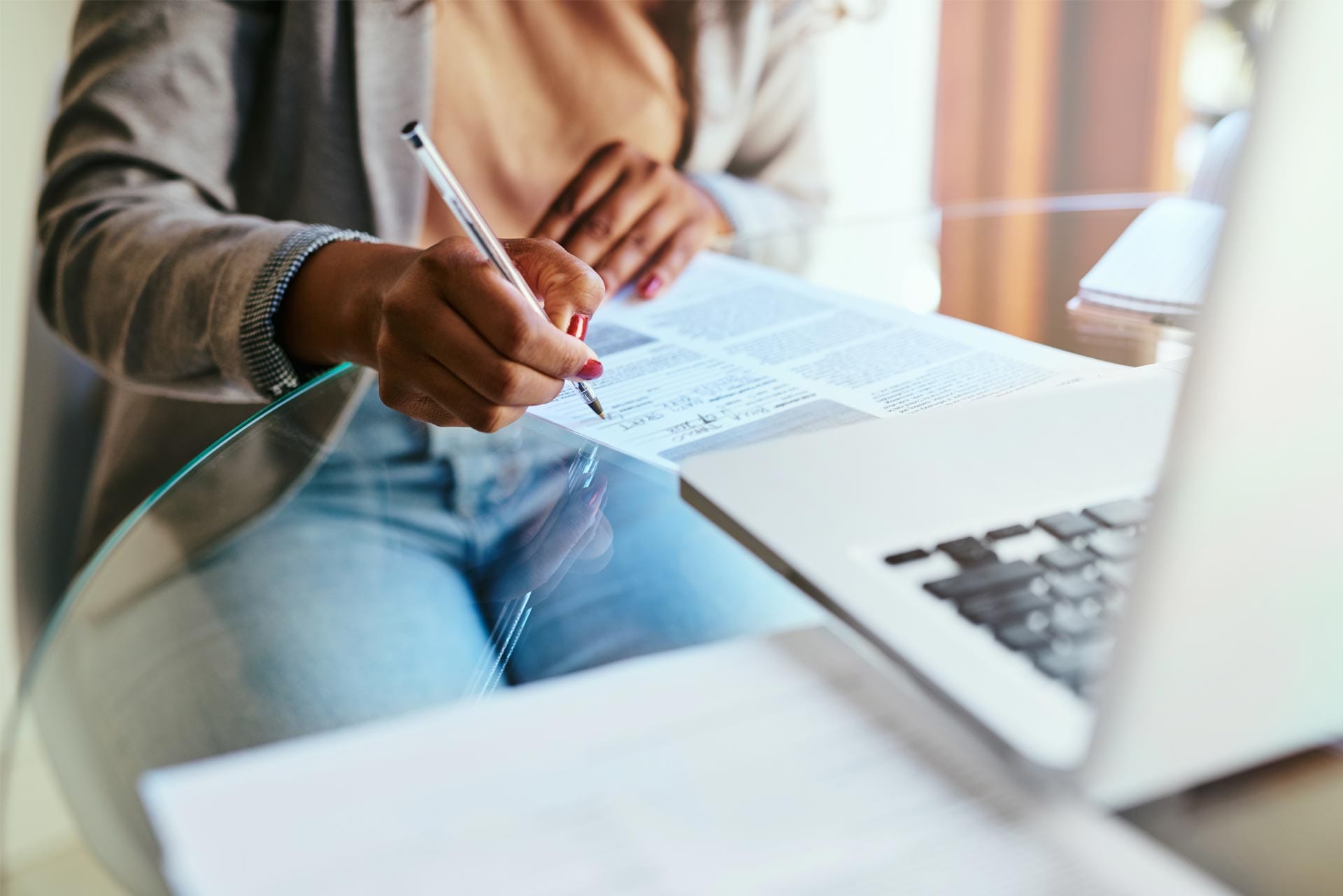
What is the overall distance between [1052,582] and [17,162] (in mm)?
887

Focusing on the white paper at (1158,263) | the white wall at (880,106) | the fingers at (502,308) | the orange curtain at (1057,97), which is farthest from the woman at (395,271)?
the orange curtain at (1057,97)

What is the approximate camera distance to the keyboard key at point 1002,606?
26cm

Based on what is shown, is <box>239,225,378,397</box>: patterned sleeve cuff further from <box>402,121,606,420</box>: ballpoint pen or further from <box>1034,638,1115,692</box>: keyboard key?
<box>1034,638,1115,692</box>: keyboard key

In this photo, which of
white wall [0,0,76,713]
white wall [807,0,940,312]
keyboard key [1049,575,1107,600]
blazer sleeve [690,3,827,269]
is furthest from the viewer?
white wall [807,0,940,312]

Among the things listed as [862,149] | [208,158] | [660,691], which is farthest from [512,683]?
[862,149]

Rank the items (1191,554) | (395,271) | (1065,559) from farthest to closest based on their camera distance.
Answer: (395,271), (1065,559), (1191,554)

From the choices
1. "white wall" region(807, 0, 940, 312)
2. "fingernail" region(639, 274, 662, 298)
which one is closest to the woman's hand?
"fingernail" region(639, 274, 662, 298)

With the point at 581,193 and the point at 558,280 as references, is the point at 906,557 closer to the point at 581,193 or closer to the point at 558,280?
the point at 558,280

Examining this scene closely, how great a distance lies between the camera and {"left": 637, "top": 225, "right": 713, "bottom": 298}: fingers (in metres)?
0.69

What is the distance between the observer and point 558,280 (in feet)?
1.63

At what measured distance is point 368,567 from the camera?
0.43 metres

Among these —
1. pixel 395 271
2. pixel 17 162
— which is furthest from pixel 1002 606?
pixel 17 162

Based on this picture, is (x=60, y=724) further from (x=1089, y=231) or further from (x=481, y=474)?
(x=1089, y=231)

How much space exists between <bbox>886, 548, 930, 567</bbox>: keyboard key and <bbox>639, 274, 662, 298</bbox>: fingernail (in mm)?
405
